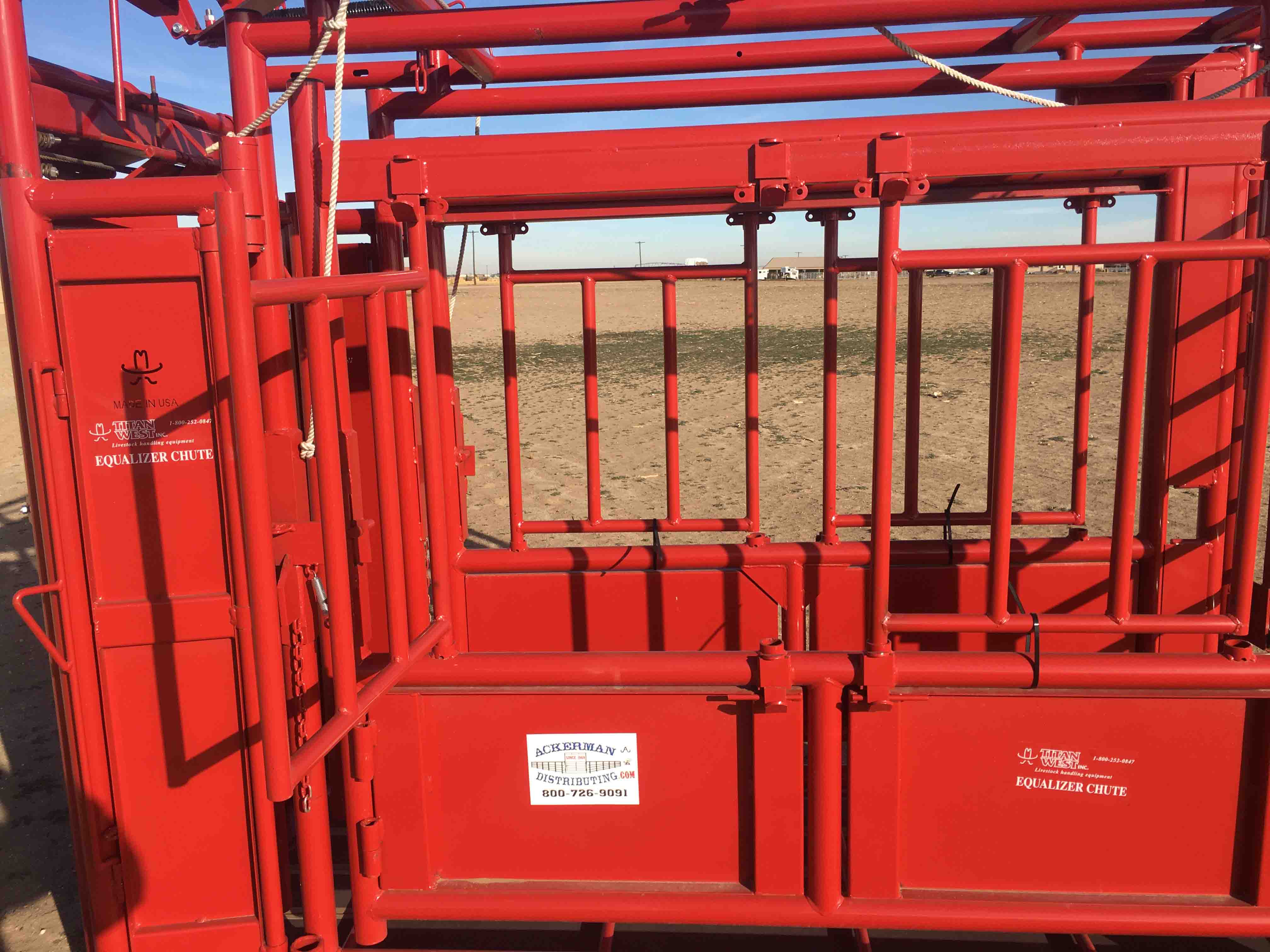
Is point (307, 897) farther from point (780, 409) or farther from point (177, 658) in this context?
point (780, 409)

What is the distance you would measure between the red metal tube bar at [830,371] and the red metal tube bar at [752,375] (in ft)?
0.97

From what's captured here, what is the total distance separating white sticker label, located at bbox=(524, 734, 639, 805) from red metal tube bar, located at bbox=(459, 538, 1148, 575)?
131cm

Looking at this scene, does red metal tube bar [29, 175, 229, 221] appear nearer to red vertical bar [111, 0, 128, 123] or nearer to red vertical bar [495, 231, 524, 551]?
red vertical bar [111, 0, 128, 123]

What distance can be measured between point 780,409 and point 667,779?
1181 centimetres

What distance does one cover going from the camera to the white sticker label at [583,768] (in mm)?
2299

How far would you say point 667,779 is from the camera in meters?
2.31

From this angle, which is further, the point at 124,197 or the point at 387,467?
the point at 124,197

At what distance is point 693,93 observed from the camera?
369 centimetres

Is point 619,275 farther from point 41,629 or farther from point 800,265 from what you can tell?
point 800,265

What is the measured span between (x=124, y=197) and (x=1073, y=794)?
8.95 ft

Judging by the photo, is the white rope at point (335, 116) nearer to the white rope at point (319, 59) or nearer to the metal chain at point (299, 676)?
the white rope at point (319, 59)

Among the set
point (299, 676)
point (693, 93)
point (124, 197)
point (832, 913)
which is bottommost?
point (832, 913)

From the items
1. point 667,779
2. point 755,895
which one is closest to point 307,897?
point 667,779

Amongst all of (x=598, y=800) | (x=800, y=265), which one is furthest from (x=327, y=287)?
(x=800, y=265)
